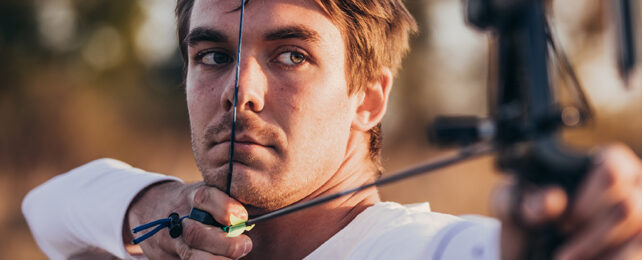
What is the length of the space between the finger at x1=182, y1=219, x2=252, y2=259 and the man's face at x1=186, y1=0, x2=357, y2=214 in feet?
0.46

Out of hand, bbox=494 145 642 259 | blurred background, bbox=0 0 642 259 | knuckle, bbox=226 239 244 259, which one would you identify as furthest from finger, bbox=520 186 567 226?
blurred background, bbox=0 0 642 259

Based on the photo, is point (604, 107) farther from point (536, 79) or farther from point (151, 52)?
point (536, 79)

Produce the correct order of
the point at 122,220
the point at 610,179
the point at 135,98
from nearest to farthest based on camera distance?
1. the point at 610,179
2. the point at 122,220
3. the point at 135,98

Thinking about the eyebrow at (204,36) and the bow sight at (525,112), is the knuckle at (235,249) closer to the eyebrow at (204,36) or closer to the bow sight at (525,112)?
the eyebrow at (204,36)

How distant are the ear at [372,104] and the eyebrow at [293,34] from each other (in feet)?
0.91

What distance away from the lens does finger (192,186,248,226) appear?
4.76 feet

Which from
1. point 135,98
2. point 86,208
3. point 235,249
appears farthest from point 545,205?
point 135,98

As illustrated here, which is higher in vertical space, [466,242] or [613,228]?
[613,228]

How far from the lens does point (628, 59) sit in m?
0.66

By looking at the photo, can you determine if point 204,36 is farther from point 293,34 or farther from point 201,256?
point 201,256

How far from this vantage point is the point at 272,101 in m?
1.56

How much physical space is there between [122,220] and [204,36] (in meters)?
0.75

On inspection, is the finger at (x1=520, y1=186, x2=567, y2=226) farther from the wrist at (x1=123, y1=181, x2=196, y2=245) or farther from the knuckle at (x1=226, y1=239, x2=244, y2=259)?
the wrist at (x1=123, y1=181, x2=196, y2=245)

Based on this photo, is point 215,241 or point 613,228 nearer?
point 613,228
